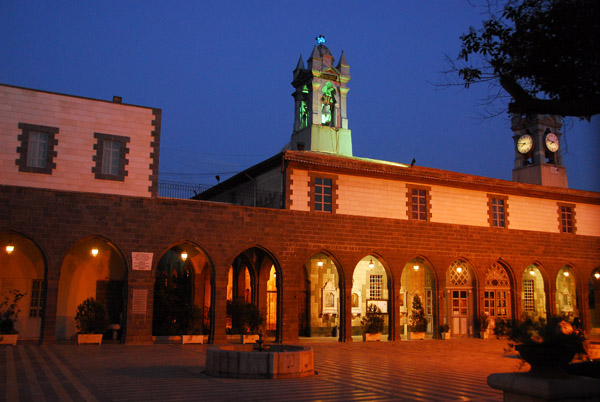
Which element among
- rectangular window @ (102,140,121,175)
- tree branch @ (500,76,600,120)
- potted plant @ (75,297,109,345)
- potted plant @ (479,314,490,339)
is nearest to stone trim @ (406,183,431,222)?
potted plant @ (479,314,490,339)

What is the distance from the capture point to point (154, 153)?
17578 mm

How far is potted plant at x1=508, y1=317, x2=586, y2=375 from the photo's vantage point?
6727 millimetres

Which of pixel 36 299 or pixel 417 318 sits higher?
pixel 36 299

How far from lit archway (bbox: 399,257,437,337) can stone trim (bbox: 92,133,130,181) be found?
11368mm

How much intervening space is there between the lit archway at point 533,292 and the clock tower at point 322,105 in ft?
32.2

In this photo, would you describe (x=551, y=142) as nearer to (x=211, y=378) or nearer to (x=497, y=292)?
(x=497, y=292)

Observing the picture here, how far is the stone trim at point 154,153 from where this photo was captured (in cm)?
1745

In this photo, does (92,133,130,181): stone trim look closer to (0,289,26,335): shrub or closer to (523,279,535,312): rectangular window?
(0,289,26,335): shrub

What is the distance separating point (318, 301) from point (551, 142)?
46.3ft

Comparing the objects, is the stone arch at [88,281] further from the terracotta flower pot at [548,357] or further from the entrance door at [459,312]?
the terracotta flower pot at [548,357]

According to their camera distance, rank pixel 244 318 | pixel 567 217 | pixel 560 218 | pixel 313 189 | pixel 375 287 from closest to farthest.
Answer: pixel 244 318 < pixel 313 189 < pixel 375 287 < pixel 560 218 < pixel 567 217

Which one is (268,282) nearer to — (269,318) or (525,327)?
(269,318)

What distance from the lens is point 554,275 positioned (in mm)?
24250

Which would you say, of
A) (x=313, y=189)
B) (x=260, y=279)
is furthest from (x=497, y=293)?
(x=260, y=279)
